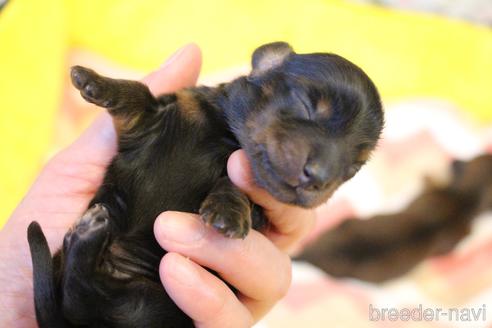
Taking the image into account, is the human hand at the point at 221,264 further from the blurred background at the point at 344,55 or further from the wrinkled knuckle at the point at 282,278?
the blurred background at the point at 344,55

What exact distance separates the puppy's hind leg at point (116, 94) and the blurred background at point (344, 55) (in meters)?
1.54

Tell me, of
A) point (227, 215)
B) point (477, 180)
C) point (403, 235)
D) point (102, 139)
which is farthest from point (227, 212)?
point (477, 180)

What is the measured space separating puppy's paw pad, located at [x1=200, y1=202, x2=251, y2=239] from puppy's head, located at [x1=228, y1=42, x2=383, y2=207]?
15 cm

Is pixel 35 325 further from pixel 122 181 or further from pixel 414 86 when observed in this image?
pixel 414 86

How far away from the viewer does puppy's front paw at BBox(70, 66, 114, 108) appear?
1901mm

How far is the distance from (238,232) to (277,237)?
752 millimetres

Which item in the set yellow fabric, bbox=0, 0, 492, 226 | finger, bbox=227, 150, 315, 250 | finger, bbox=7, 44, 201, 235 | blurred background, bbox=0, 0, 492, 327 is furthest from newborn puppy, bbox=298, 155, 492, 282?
finger, bbox=7, 44, 201, 235

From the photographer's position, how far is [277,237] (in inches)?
97.5

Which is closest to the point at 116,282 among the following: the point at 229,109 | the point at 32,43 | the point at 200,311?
the point at 200,311

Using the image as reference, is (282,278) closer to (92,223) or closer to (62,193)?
(92,223)

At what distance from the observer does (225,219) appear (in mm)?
1744

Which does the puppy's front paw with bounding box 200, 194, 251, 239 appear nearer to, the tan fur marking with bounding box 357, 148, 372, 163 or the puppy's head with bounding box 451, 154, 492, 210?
the tan fur marking with bounding box 357, 148, 372, 163

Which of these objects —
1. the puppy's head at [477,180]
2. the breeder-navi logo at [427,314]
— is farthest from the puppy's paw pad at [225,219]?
the puppy's head at [477,180]

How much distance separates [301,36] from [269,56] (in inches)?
107
